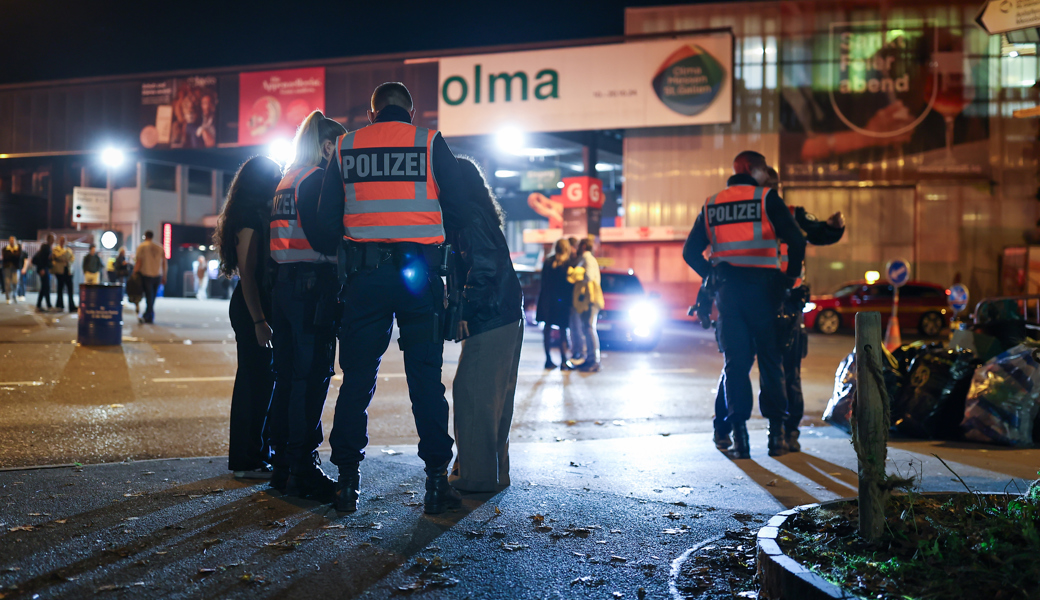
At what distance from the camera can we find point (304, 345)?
430 centimetres

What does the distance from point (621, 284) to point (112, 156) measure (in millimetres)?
34196

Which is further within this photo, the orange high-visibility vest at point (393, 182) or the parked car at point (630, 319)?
the parked car at point (630, 319)

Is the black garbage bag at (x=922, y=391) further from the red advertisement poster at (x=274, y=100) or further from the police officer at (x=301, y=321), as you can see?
the red advertisement poster at (x=274, y=100)

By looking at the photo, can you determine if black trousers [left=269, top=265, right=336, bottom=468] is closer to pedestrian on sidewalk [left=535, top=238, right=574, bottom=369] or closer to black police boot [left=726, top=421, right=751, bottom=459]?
black police boot [left=726, top=421, right=751, bottom=459]

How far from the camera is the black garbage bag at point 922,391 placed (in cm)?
637

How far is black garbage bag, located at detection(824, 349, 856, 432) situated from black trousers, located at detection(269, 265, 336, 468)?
4.10 meters

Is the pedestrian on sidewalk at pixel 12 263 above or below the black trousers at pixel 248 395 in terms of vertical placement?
above

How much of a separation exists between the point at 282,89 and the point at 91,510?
3529 cm

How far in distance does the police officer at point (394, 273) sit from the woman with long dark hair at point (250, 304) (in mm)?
718

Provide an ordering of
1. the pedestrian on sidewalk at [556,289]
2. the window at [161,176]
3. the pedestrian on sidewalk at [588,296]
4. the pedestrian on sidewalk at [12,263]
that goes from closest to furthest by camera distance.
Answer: the pedestrian on sidewalk at [556,289]
the pedestrian on sidewalk at [588,296]
the pedestrian on sidewalk at [12,263]
the window at [161,176]

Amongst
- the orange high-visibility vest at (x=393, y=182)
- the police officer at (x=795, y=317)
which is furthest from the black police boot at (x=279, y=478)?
the police officer at (x=795, y=317)

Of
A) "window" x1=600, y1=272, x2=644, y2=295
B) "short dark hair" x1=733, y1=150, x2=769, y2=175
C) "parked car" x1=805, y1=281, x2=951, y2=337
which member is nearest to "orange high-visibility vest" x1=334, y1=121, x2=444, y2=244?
"short dark hair" x1=733, y1=150, x2=769, y2=175

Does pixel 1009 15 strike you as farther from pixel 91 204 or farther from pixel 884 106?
pixel 91 204

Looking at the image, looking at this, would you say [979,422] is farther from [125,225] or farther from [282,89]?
[125,225]
